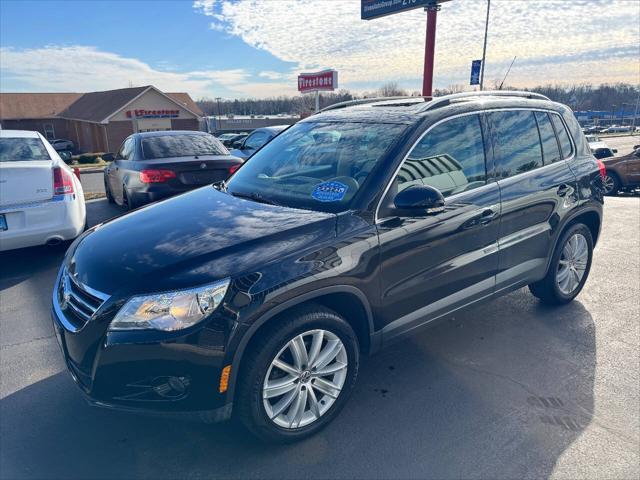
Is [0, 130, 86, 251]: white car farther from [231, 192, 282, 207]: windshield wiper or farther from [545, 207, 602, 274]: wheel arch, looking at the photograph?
[545, 207, 602, 274]: wheel arch

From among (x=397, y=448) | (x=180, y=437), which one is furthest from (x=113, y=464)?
(x=397, y=448)

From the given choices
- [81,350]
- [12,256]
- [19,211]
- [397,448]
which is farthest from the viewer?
[12,256]

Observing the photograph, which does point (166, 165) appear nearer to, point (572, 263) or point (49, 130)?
point (572, 263)

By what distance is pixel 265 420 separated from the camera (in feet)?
8.01

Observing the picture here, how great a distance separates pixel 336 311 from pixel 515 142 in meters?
2.10

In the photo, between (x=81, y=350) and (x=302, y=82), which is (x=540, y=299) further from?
(x=302, y=82)

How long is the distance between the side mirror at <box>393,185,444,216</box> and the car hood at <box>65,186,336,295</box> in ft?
1.43

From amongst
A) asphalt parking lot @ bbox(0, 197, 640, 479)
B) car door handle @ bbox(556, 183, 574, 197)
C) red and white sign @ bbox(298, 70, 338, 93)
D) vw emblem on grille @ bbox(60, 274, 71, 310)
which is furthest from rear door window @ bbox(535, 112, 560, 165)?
red and white sign @ bbox(298, 70, 338, 93)

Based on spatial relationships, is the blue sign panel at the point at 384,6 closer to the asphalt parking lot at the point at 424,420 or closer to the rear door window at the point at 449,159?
the rear door window at the point at 449,159

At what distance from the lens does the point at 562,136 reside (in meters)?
4.12

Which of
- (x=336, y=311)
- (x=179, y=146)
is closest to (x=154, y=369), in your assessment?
(x=336, y=311)

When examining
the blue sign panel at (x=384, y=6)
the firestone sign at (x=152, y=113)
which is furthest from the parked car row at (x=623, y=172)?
the firestone sign at (x=152, y=113)

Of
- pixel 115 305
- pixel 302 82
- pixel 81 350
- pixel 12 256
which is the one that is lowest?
pixel 12 256

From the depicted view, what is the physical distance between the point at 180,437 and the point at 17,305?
2.88 metres
